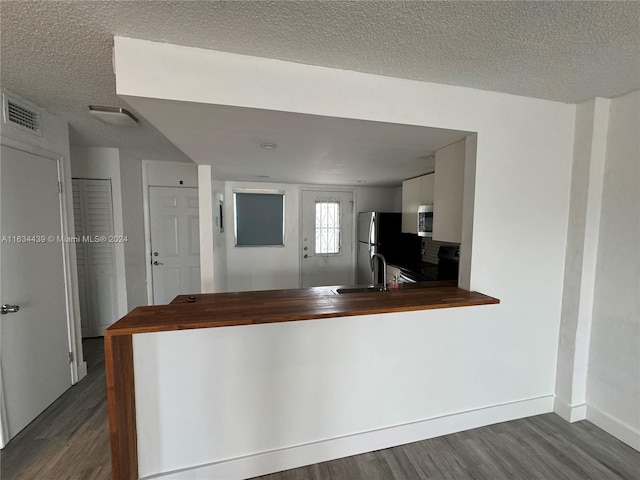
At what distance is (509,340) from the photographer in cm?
191

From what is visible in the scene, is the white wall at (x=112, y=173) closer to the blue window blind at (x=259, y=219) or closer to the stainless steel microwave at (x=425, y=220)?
the blue window blind at (x=259, y=219)

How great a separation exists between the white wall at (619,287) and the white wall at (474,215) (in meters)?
0.21

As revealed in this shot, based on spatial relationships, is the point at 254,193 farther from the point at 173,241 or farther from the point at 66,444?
the point at 66,444

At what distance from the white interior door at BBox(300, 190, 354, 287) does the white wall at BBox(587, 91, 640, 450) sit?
3136 mm

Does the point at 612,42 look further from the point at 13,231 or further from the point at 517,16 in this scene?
the point at 13,231

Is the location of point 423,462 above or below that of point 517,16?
below

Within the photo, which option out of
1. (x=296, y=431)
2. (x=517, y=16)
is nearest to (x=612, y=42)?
(x=517, y=16)

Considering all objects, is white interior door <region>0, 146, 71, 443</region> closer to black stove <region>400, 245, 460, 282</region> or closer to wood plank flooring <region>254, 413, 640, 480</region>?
wood plank flooring <region>254, 413, 640, 480</region>

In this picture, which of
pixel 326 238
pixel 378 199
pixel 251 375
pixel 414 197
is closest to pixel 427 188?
pixel 414 197

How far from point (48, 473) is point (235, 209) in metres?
3.22

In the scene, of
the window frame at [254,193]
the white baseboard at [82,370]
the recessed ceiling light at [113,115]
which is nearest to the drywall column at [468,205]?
the recessed ceiling light at [113,115]

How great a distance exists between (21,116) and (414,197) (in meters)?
3.54

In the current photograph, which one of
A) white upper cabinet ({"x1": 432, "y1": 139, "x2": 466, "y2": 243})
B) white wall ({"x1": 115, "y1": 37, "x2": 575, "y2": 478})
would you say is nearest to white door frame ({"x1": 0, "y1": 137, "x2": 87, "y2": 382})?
white wall ({"x1": 115, "y1": 37, "x2": 575, "y2": 478})

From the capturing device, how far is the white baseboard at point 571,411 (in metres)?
1.95
